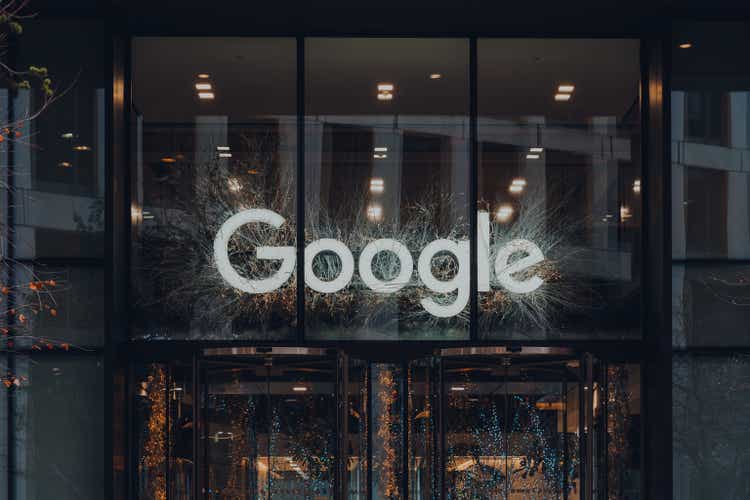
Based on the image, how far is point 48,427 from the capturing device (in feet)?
33.7

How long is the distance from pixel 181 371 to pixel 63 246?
5.47 feet

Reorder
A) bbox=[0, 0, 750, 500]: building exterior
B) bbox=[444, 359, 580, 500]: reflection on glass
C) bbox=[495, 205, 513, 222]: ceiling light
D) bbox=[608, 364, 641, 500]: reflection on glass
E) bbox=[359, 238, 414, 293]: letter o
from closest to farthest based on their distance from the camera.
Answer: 1. bbox=[444, 359, 580, 500]: reflection on glass
2. bbox=[0, 0, 750, 500]: building exterior
3. bbox=[608, 364, 641, 500]: reflection on glass
4. bbox=[359, 238, 414, 293]: letter o
5. bbox=[495, 205, 513, 222]: ceiling light

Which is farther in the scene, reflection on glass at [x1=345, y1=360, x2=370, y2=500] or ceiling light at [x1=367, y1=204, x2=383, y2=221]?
ceiling light at [x1=367, y1=204, x2=383, y2=221]

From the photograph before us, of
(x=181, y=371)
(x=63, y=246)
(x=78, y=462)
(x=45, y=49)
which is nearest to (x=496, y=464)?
(x=181, y=371)

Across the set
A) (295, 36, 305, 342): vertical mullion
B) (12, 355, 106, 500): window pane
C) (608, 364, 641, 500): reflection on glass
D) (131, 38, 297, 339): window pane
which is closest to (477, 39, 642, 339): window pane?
(608, 364, 641, 500): reflection on glass

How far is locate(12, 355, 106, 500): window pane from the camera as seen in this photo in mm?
10203

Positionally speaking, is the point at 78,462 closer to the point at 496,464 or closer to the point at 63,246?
the point at 63,246

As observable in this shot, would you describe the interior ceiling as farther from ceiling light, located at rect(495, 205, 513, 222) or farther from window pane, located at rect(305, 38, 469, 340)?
ceiling light, located at rect(495, 205, 513, 222)

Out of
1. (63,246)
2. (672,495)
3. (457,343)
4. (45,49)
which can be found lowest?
(672,495)

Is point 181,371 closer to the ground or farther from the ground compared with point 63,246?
closer to the ground

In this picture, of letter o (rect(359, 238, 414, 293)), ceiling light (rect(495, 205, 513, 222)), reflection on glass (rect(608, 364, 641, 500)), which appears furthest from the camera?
ceiling light (rect(495, 205, 513, 222))

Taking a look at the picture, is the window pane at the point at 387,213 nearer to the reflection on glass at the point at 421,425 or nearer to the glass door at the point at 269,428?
the reflection on glass at the point at 421,425

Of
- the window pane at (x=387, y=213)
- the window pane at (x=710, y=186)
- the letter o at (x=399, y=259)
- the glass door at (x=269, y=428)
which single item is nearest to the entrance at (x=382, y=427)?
the glass door at (x=269, y=428)

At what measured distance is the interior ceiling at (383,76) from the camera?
10.9m
